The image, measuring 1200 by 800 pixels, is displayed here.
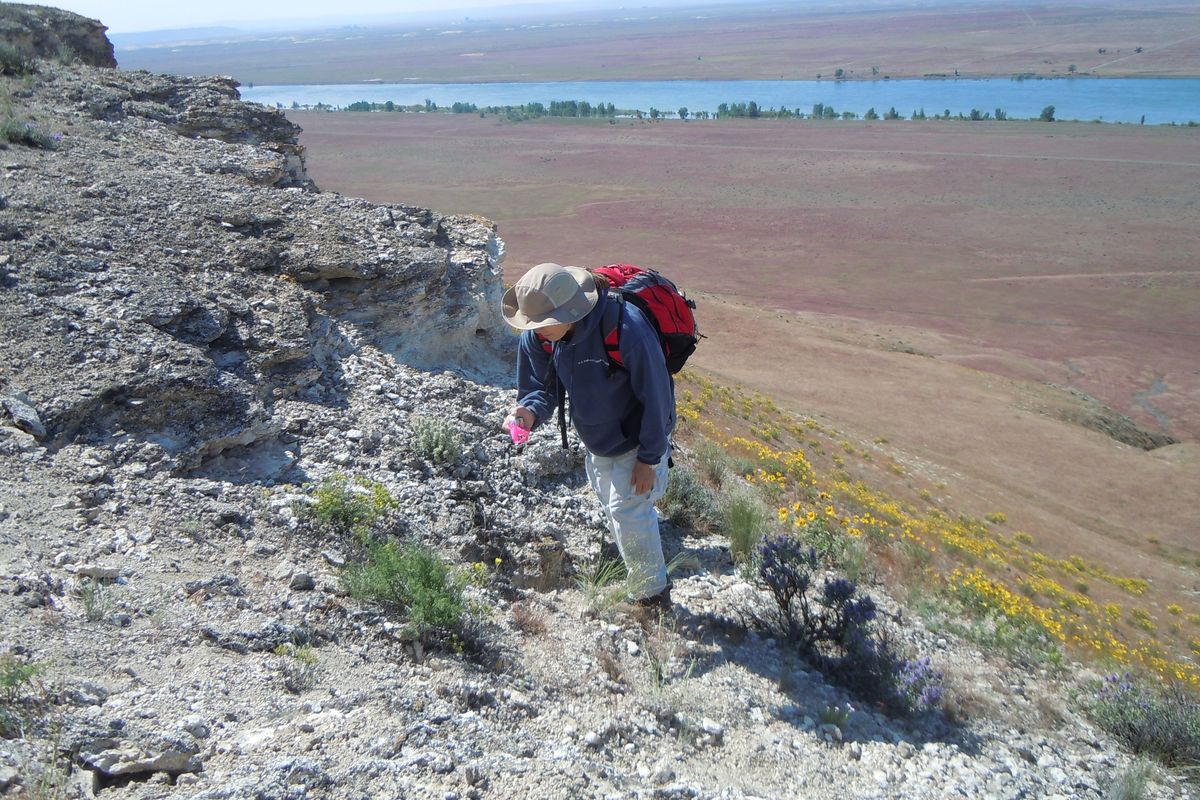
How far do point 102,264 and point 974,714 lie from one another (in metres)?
5.59

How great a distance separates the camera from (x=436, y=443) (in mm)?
4906

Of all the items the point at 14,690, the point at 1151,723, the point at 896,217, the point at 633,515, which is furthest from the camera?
the point at 896,217

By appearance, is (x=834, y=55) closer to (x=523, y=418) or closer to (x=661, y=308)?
(x=661, y=308)

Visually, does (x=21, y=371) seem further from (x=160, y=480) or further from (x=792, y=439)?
(x=792, y=439)

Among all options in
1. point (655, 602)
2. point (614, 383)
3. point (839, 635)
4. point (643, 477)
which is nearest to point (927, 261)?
point (839, 635)

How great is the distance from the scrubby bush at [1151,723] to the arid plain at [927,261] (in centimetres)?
665

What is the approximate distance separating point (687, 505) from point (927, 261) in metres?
37.6

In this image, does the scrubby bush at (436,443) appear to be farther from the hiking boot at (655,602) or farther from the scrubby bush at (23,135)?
the scrubby bush at (23,135)

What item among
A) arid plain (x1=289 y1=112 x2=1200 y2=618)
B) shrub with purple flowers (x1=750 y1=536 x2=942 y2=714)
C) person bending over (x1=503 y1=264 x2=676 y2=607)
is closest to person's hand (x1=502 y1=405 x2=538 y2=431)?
person bending over (x1=503 y1=264 x2=676 y2=607)

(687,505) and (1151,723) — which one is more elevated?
(687,505)

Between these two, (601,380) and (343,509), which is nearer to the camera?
(601,380)

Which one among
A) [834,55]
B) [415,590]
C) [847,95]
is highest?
[834,55]

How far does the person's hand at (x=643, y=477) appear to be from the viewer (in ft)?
11.8

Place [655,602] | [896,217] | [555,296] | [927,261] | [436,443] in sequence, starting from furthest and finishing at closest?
[896,217] < [927,261] < [436,443] < [655,602] < [555,296]
